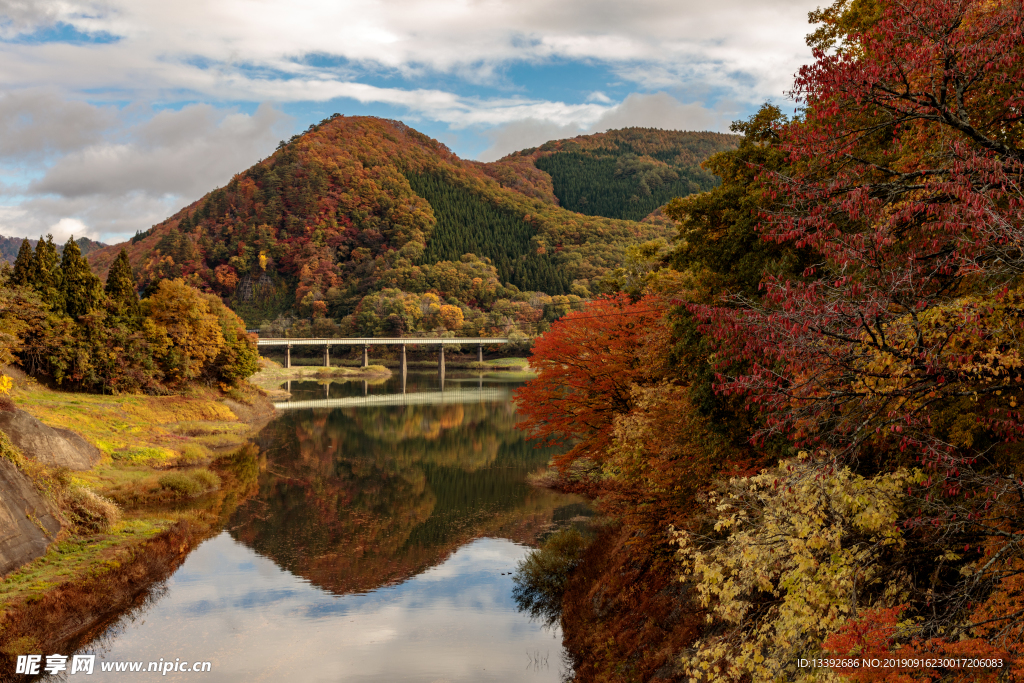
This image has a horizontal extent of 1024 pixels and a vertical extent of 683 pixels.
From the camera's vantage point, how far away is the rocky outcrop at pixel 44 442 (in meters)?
27.7

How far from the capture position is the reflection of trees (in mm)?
29625

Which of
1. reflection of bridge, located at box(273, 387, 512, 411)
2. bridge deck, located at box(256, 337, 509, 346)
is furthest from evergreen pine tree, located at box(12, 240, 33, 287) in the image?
bridge deck, located at box(256, 337, 509, 346)

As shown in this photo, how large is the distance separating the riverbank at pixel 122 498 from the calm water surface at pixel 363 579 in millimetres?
1096

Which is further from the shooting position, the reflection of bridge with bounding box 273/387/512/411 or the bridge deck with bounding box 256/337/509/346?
the bridge deck with bounding box 256/337/509/346

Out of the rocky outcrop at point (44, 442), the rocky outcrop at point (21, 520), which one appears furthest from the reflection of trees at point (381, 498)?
the rocky outcrop at point (21, 520)

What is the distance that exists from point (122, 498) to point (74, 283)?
2508 centimetres

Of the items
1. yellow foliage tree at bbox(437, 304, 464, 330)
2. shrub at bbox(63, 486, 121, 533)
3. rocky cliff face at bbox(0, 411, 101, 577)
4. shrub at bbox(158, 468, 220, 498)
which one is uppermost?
yellow foliage tree at bbox(437, 304, 464, 330)

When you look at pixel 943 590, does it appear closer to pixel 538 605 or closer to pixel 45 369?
pixel 538 605

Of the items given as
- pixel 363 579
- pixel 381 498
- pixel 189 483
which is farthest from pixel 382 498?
pixel 363 579

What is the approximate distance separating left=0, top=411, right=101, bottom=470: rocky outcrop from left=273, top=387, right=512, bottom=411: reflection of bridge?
42688 mm

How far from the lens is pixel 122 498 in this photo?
31.5 m

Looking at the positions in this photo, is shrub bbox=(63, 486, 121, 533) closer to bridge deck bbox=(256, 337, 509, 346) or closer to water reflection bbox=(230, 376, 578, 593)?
water reflection bbox=(230, 376, 578, 593)

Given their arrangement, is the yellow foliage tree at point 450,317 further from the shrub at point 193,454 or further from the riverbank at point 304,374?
the shrub at point 193,454

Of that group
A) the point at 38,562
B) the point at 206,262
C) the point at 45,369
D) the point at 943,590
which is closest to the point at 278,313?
the point at 206,262
